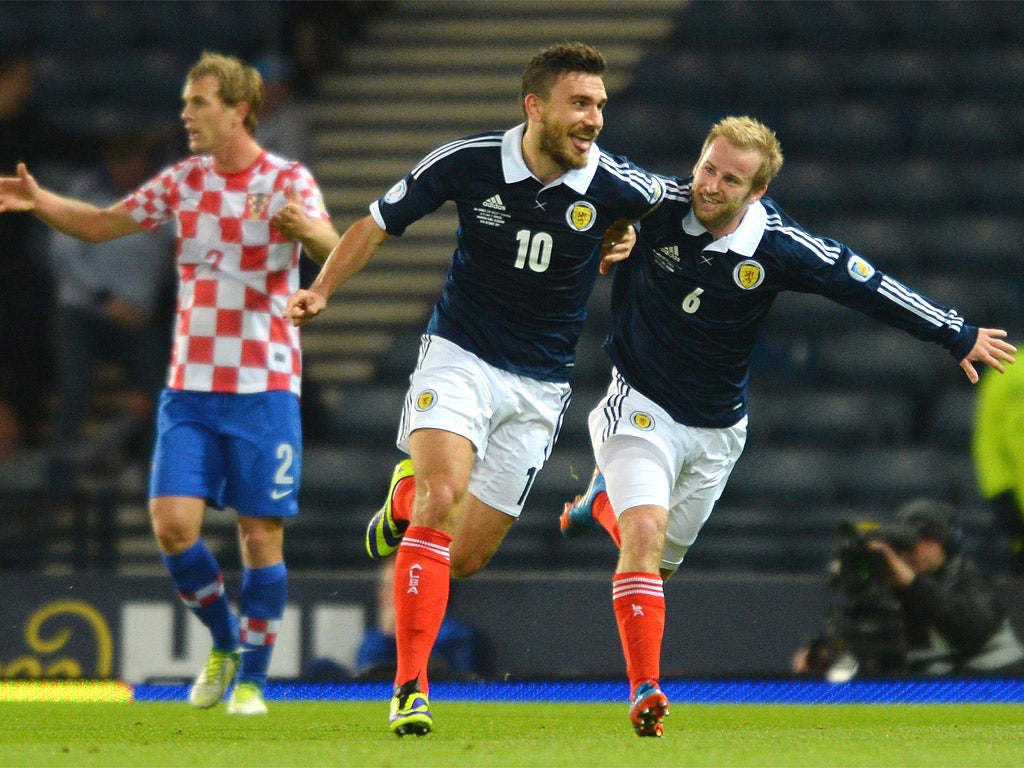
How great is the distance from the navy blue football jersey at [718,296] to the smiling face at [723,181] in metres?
0.09

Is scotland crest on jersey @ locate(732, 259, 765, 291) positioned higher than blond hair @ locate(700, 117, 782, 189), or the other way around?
blond hair @ locate(700, 117, 782, 189)

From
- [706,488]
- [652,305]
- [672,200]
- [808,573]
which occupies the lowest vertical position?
[808,573]

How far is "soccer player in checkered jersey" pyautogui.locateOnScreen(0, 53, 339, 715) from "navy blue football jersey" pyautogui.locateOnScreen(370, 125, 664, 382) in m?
0.76

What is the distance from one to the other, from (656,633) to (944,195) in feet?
24.2

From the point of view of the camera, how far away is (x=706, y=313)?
5.44 metres

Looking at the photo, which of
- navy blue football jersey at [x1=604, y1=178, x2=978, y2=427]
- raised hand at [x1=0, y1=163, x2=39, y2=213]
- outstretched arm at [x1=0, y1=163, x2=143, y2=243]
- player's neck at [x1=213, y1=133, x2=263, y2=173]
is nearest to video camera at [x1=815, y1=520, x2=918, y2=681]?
navy blue football jersey at [x1=604, y1=178, x2=978, y2=427]

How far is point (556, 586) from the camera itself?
783cm

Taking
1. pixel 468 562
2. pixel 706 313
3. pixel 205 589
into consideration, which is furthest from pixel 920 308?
pixel 205 589

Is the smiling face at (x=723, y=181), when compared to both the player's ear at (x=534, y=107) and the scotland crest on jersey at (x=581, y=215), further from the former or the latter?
the player's ear at (x=534, y=107)

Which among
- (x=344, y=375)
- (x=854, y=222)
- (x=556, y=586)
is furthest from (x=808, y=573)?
(x=344, y=375)

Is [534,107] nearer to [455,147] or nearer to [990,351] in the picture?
[455,147]

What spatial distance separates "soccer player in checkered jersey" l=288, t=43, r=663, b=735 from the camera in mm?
4918

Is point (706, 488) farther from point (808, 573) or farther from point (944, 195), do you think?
point (944, 195)

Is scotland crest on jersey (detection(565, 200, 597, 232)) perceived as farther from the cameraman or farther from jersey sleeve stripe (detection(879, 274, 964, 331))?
the cameraman
